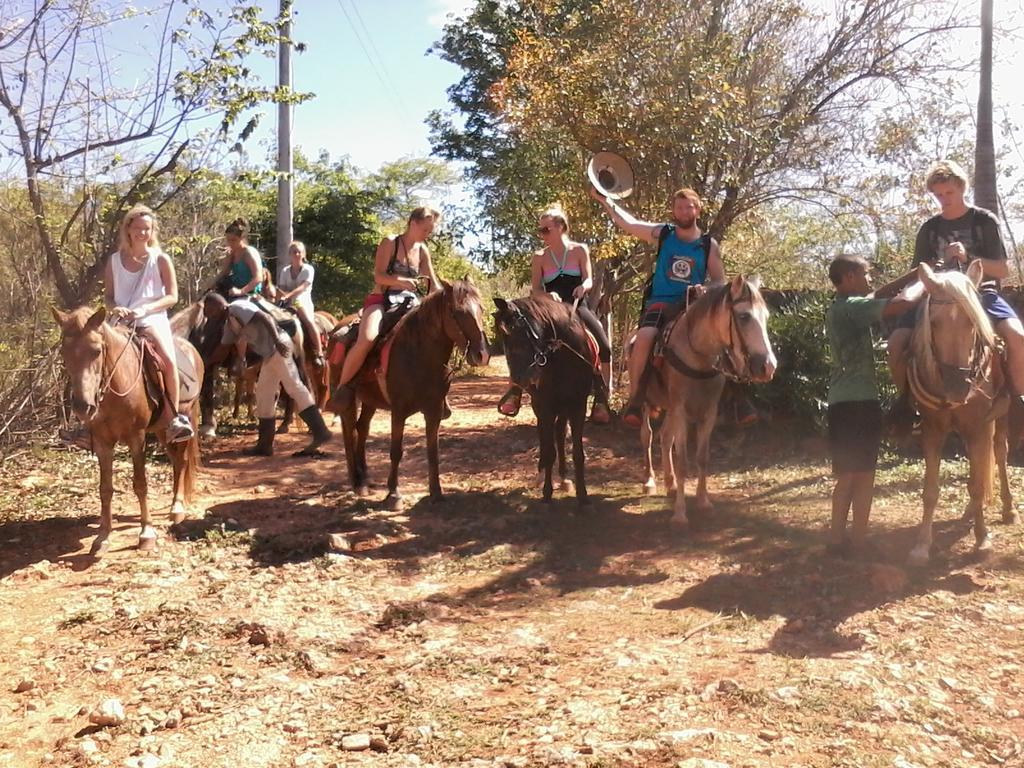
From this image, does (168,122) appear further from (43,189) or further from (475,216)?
(475,216)

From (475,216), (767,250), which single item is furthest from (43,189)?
(767,250)

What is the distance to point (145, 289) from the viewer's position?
6.48 meters

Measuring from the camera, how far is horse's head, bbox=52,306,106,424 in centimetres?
552

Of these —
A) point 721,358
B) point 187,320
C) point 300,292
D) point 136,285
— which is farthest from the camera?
point 300,292

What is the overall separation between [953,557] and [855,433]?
1.15 metres

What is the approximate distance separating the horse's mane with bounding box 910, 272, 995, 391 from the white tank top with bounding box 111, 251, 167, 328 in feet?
18.4

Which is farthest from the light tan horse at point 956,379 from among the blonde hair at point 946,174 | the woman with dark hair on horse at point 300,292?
the woman with dark hair on horse at point 300,292

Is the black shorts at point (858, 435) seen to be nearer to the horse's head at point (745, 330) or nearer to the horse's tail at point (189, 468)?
the horse's head at point (745, 330)

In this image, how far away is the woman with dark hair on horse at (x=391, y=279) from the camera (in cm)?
784

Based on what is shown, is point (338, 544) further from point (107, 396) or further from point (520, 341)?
point (520, 341)

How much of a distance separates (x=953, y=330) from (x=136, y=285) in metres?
5.84

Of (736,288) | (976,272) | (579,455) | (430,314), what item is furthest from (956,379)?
Result: (430,314)

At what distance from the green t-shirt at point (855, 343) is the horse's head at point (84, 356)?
5053mm

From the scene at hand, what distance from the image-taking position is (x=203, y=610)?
5.18m
